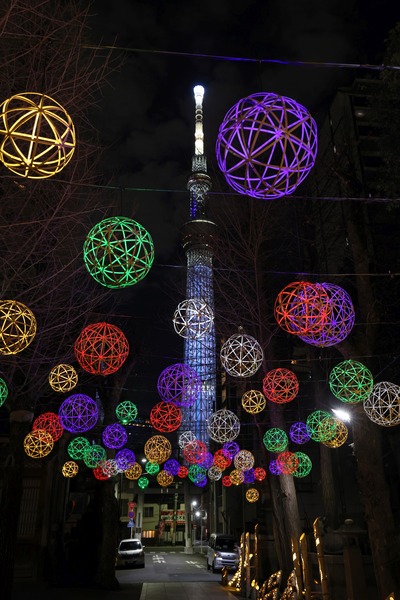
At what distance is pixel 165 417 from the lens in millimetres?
12438

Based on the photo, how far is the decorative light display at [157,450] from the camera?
15.3 metres

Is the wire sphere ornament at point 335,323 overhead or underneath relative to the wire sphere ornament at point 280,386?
overhead

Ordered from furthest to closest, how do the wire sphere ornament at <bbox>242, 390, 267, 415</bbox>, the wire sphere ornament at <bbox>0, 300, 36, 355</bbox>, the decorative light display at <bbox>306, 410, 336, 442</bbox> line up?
the wire sphere ornament at <bbox>242, 390, 267, 415</bbox>, the decorative light display at <bbox>306, 410, 336, 442</bbox>, the wire sphere ornament at <bbox>0, 300, 36, 355</bbox>

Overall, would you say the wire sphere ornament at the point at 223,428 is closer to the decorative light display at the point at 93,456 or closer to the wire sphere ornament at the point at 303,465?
the wire sphere ornament at the point at 303,465

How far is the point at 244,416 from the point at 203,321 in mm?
30943

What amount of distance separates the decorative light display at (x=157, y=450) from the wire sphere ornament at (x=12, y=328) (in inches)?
368

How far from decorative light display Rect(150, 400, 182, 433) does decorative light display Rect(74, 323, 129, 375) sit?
3758mm

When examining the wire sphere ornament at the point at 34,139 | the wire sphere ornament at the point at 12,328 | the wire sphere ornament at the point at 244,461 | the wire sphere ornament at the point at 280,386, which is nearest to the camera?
the wire sphere ornament at the point at 34,139

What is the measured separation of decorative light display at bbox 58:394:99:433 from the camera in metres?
11.6

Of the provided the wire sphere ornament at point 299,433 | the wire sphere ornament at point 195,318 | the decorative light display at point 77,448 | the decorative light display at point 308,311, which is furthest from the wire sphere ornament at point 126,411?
the decorative light display at point 308,311

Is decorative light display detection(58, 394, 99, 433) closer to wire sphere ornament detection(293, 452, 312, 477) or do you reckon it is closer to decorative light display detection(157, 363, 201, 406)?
decorative light display detection(157, 363, 201, 406)

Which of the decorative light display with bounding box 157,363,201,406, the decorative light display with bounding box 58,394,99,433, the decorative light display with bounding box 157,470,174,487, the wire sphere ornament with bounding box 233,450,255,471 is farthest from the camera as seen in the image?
the decorative light display with bounding box 157,470,174,487

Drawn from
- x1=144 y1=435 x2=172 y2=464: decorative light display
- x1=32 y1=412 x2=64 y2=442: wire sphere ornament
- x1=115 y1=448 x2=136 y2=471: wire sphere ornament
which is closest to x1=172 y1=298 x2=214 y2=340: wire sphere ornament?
x1=32 y1=412 x2=64 y2=442: wire sphere ornament

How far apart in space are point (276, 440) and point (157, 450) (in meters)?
4.47
